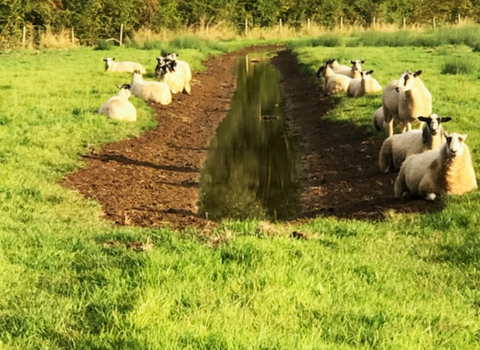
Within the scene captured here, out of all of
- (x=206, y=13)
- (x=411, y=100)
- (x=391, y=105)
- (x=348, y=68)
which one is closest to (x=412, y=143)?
(x=411, y=100)

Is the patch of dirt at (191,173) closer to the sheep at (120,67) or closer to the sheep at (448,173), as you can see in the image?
the sheep at (448,173)

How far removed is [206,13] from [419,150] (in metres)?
53.3

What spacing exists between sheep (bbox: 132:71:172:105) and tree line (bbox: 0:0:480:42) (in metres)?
27.3

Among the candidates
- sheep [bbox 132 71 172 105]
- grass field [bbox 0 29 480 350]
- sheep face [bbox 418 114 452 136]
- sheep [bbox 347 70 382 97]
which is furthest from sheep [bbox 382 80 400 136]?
sheep [bbox 132 71 172 105]

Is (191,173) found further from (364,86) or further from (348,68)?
(348,68)

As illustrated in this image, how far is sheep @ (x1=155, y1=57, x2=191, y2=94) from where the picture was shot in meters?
21.7

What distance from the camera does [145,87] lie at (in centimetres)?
1977

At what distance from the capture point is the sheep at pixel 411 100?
Result: 42.8 ft

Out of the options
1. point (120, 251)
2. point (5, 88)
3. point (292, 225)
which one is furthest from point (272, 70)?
point (120, 251)

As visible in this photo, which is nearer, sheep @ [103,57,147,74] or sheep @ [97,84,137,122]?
sheep @ [97,84,137,122]

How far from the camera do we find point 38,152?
12180mm

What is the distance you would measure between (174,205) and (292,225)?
9.11 feet

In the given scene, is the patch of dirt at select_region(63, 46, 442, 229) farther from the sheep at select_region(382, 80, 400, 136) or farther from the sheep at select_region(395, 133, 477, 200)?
the sheep at select_region(382, 80, 400, 136)

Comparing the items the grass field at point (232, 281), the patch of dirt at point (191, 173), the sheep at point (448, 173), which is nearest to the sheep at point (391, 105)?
the patch of dirt at point (191, 173)
